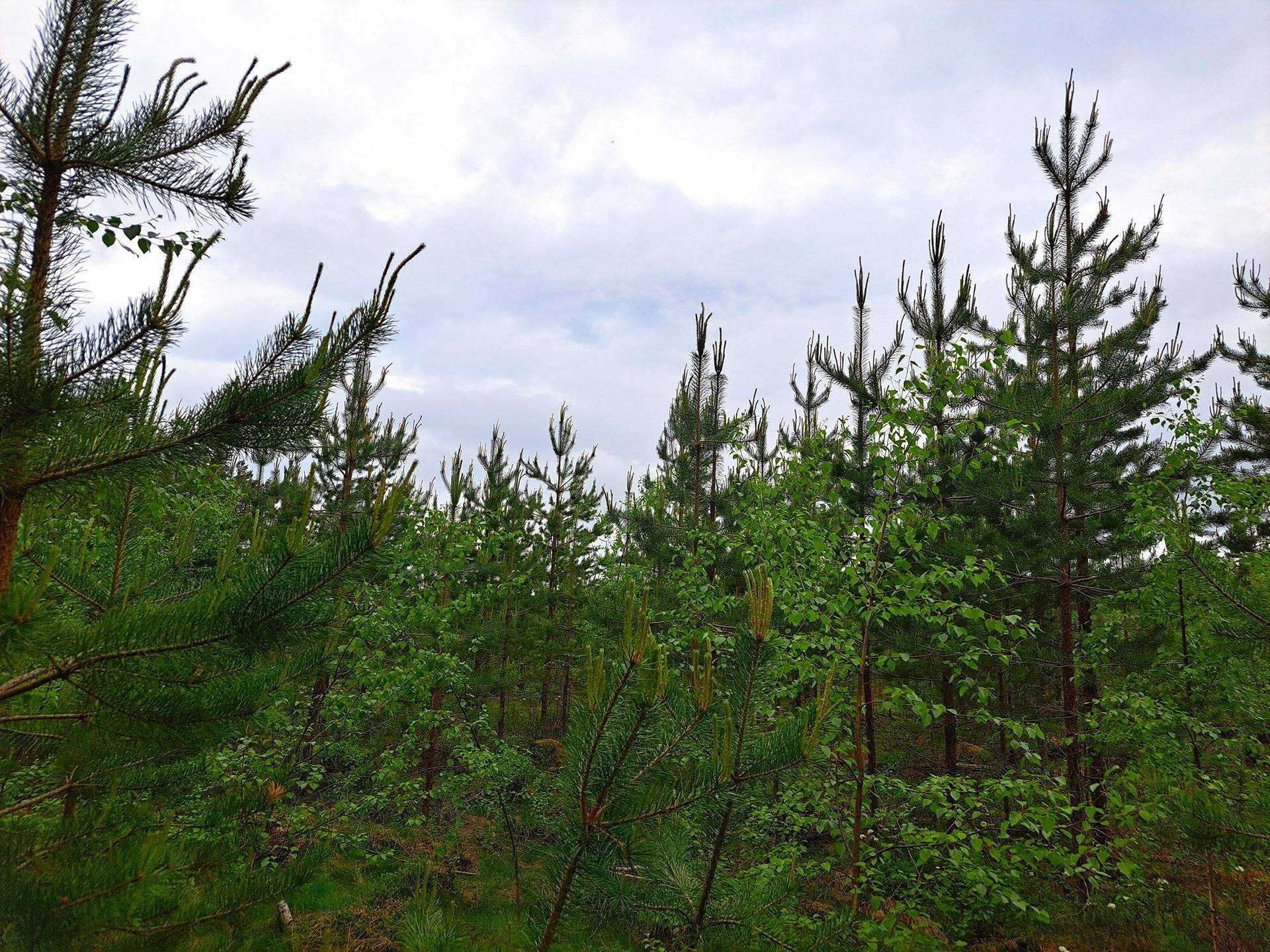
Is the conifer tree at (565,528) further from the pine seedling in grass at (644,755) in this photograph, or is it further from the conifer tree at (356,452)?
the pine seedling in grass at (644,755)

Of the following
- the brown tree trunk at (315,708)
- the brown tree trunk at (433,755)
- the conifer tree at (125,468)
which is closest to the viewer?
the conifer tree at (125,468)

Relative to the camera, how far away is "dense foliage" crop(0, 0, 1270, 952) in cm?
203

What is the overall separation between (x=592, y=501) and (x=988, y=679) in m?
11.5

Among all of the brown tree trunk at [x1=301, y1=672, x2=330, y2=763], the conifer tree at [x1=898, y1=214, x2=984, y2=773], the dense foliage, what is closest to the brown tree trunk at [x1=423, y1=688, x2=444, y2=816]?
the dense foliage

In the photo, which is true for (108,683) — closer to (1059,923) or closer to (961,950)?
(961,950)

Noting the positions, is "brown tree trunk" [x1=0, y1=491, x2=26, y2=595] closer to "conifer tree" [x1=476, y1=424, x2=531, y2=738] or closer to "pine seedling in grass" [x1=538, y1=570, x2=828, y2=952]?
"pine seedling in grass" [x1=538, y1=570, x2=828, y2=952]

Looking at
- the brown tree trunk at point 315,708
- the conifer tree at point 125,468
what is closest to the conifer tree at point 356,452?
the brown tree trunk at point 315,708

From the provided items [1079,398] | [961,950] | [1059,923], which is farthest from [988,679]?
[961,950]

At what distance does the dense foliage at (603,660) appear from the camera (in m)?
2.03

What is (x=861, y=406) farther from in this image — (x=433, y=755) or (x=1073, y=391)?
(x=433, y=755)

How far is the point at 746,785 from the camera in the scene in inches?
92.7

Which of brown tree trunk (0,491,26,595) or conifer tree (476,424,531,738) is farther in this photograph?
conifer tree (476,424,531,738)

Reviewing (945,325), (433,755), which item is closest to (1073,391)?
(945,325)

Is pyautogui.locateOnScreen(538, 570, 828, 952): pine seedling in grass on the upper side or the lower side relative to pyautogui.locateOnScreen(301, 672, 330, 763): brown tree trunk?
upper
